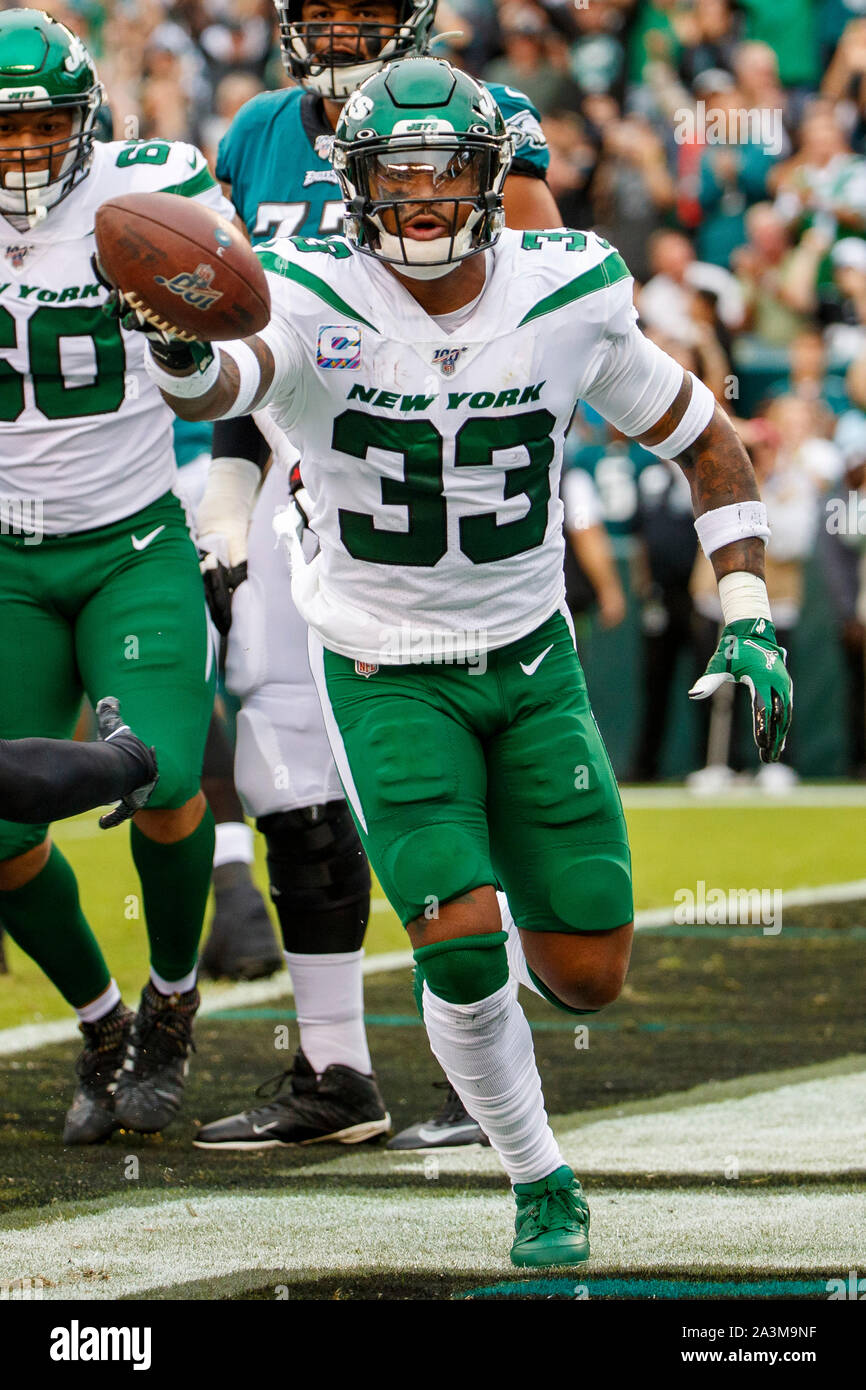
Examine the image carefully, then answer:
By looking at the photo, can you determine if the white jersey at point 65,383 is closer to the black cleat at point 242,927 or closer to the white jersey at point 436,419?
the white jersey at point 436,419

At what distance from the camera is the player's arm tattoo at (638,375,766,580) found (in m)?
3.35

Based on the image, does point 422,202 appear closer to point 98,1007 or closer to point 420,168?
point 420,168

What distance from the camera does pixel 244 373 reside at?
2.92 meters

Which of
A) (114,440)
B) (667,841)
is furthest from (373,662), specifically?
(667,841)

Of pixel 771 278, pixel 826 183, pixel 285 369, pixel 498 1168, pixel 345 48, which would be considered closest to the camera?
pixel 285 369

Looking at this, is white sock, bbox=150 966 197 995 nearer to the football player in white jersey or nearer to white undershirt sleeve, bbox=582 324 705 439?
the football player in white jersey

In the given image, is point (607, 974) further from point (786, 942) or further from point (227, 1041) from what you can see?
point (786, 942)

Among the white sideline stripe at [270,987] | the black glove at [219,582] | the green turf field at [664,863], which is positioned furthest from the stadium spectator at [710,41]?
the black glove at [219,582]

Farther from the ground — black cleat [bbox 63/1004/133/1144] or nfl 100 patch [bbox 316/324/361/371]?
nfl 100 patch [bbox 316/324/361/371]

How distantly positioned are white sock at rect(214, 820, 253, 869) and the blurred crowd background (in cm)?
414

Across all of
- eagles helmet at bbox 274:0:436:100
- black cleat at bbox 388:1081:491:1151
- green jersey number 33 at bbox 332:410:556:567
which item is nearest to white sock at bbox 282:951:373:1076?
black cleat at bbox 388:1081:491:1151

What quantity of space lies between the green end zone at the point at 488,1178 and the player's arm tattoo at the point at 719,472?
1.03 meters

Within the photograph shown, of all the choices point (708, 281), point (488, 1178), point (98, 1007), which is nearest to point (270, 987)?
point (98, 1007)

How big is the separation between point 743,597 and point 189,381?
1003mm
